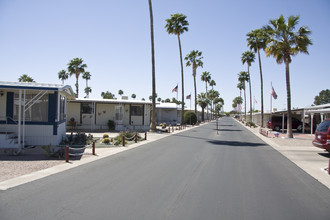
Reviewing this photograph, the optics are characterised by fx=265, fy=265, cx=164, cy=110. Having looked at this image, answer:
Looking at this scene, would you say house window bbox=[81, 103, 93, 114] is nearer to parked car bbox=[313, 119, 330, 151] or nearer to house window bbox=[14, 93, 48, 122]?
house window bbox=[14, 93, 48, 122]

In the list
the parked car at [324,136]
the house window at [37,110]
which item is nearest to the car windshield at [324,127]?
the parked car at [324,136]

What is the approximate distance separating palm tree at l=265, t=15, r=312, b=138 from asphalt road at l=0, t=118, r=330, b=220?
14.9 m

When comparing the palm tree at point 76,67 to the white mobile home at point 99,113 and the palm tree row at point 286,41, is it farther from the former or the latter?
the palm tree row at point 286,41

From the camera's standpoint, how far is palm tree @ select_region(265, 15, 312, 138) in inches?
829

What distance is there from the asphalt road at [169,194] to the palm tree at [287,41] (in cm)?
1489

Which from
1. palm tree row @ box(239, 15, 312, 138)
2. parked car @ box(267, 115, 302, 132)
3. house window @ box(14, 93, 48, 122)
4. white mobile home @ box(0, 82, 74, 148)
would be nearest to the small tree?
parked car @ box(267, 115, 302, 132)

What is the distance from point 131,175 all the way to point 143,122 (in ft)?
72.1

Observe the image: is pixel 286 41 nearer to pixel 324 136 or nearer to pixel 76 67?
pixel 324 136

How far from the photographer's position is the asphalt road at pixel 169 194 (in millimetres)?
5117

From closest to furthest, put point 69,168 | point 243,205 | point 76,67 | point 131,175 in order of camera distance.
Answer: point 243,205
point 131,175
point 69,168
point 76,67

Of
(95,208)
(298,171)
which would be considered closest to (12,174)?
(95,208)

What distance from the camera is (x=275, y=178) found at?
823 cm

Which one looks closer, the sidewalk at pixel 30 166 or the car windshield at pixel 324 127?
the sidewalk at pixel 30 166

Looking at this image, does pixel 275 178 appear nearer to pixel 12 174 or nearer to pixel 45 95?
pixel 12 174
